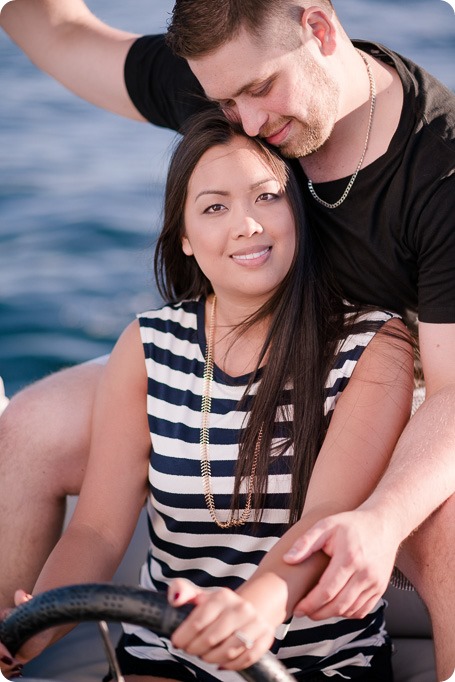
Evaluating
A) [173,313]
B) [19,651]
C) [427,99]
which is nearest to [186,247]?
[173,313]

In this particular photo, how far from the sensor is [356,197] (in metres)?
2.15

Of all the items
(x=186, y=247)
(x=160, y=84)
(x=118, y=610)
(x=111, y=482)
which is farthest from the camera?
(x=160, y=84)

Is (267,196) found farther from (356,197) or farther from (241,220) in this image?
(356,197)

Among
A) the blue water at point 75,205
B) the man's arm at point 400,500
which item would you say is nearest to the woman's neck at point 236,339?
the man's arm at point 400,500

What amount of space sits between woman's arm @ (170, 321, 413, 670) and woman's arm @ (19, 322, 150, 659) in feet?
1.33

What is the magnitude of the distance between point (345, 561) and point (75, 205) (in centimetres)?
463

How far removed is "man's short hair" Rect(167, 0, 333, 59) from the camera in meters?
2.03

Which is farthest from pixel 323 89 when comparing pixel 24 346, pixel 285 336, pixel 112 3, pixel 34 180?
pixel 112 3

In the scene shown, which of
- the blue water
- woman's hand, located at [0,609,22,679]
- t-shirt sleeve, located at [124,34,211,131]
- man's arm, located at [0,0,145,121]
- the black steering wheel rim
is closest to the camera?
the black steering wheel rim

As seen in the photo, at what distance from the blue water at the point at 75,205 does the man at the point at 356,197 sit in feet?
6.88

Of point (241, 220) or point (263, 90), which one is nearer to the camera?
point (241, 220)

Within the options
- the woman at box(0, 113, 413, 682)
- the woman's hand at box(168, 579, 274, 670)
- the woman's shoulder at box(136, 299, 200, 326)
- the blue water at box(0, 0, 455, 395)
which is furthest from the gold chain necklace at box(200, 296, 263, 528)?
the blue water at box(0, 0, 455, 395)

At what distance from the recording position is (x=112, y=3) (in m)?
8.16

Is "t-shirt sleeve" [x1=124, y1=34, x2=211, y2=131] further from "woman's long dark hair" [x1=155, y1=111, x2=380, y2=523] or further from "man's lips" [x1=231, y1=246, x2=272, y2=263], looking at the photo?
"man's lips" [x1=231, y1=246, x2=272, y2=263]
